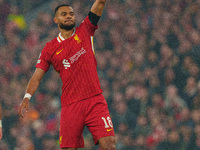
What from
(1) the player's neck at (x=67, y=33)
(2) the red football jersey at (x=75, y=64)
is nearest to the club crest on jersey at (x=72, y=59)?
(2) the red football jersey at (x=75, y=64)

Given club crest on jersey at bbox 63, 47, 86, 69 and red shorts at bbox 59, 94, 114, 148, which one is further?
club crest on jersey at bbox 63, 47, 86, 69

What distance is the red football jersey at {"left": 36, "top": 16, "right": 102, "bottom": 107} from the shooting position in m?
3.79

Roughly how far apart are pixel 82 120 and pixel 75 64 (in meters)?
0.63

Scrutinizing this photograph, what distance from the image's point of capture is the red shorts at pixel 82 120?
366 centimetres

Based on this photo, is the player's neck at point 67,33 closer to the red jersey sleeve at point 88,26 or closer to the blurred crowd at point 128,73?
the red jersey sleeve at point 88,26

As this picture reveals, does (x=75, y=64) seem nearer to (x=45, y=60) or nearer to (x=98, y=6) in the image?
(x=45, y=60)

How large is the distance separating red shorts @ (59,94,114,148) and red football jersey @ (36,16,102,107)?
0.29 ft

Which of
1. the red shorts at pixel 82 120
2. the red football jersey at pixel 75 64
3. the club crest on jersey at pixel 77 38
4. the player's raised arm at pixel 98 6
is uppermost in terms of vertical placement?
the player's raised arm at pixel 98 6

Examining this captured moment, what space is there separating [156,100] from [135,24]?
2043mm

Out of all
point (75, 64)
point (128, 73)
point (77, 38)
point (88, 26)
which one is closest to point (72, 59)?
point (75, 64)

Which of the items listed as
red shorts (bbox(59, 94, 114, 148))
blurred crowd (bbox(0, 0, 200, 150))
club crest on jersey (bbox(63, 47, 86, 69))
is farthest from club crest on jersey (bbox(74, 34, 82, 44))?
blurred crowd (bbox(0, 0, 200, 150))

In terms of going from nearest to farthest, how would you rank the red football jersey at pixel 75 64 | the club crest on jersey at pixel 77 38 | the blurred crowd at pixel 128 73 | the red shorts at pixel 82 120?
the red shorts at pixel 82 120 → the red football jersey at pixel 75 64 → the club crest on jersey at pixel 77 38 → the blurred crowd at pixel 128 73

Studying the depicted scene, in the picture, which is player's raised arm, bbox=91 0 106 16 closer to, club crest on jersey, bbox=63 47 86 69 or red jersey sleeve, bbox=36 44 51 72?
club crest on jersey, bbox=63 47 86 69

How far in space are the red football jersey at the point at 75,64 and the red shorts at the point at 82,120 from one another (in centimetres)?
9
